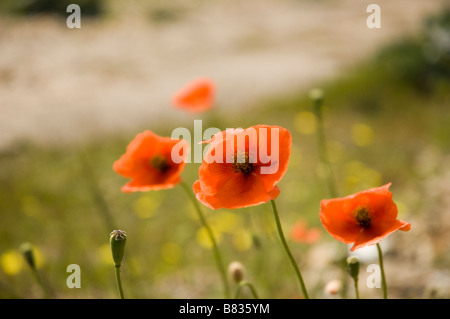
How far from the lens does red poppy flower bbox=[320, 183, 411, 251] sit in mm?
614

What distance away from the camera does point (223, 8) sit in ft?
10.2

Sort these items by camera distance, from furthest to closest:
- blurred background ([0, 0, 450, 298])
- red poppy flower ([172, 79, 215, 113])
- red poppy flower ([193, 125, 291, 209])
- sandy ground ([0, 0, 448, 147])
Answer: sandy ground ([0, 0, 448, 147]) → blurred background ([0, 0, 450, 298]) → red poppy flower ([172, 79, 215, 113]) → red poppy flower ([193, 125, 291, 209])

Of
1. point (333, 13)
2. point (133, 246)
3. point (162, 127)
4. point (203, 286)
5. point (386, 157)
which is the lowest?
point (203, 286)

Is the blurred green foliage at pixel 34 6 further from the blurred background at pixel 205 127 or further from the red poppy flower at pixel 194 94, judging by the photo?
the red poppy flower at pixel 194 94

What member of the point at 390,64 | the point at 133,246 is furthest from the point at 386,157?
the point at 133,246

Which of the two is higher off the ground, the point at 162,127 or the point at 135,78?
the point at 135,78

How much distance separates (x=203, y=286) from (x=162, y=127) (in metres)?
1.15

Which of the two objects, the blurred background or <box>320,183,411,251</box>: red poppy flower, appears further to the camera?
the blurred background

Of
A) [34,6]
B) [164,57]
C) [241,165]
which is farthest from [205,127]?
[241,165]

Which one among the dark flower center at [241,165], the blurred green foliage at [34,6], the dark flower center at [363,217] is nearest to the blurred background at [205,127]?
the blurred green foliage at [34,6]

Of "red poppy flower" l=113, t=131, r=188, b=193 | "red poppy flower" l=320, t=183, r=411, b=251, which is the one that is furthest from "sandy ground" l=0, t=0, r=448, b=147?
"red poppy flower" l=320, t=183, r=411, b=251

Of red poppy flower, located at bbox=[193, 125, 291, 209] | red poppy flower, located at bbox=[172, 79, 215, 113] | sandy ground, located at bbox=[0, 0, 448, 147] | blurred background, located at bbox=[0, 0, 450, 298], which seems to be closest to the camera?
red poppy flower, located at bbox=[193, 125, 291, 209]

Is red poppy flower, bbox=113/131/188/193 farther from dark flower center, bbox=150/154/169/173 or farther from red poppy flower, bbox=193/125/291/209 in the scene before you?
red poppy flower, bbox=193/125/291/209
